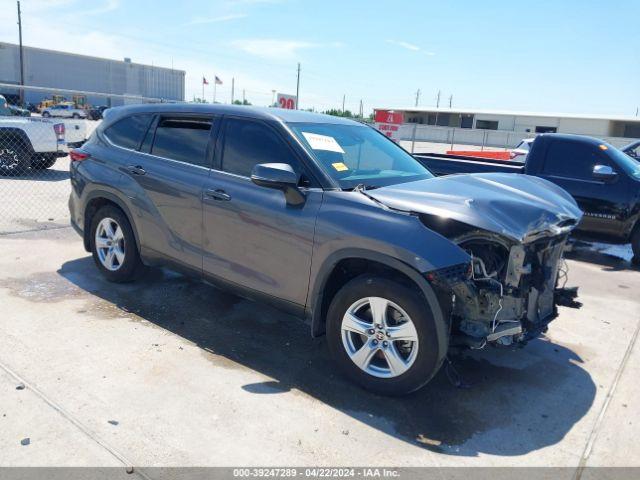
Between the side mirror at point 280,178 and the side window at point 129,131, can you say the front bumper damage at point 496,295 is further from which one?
the side window at point 129,131

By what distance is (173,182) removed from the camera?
4.55 metres

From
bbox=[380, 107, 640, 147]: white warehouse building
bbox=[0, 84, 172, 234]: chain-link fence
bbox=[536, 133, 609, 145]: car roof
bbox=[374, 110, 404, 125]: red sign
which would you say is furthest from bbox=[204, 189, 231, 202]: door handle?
bbox=[380, 107, 640, 147]: white warehouse building

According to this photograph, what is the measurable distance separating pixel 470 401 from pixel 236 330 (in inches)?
79.1

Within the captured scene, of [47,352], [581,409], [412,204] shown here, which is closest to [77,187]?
[47,352]

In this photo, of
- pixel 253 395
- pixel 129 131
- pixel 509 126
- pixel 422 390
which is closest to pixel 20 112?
pixel 129 131

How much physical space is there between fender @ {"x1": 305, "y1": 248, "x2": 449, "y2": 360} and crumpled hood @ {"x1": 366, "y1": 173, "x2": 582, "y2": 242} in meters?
0.36

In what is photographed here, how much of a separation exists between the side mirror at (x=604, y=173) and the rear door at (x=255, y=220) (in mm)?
5471

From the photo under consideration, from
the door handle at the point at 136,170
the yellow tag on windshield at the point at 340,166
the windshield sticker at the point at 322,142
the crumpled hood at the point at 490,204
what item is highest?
the windshield sticker at the point at 322,142

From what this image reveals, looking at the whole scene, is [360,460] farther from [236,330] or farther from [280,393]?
[236,330]

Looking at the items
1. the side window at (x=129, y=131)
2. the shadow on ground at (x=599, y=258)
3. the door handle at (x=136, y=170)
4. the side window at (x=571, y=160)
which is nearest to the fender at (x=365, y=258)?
the door handle at (x=136, y=170)

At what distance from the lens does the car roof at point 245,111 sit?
4238 millimetres

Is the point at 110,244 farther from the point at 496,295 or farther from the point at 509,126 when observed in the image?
the point at 509,126

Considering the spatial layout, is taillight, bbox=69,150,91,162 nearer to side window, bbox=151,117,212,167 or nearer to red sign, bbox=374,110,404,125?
side window, bbox=151,117,212,167

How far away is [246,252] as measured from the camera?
408cm
